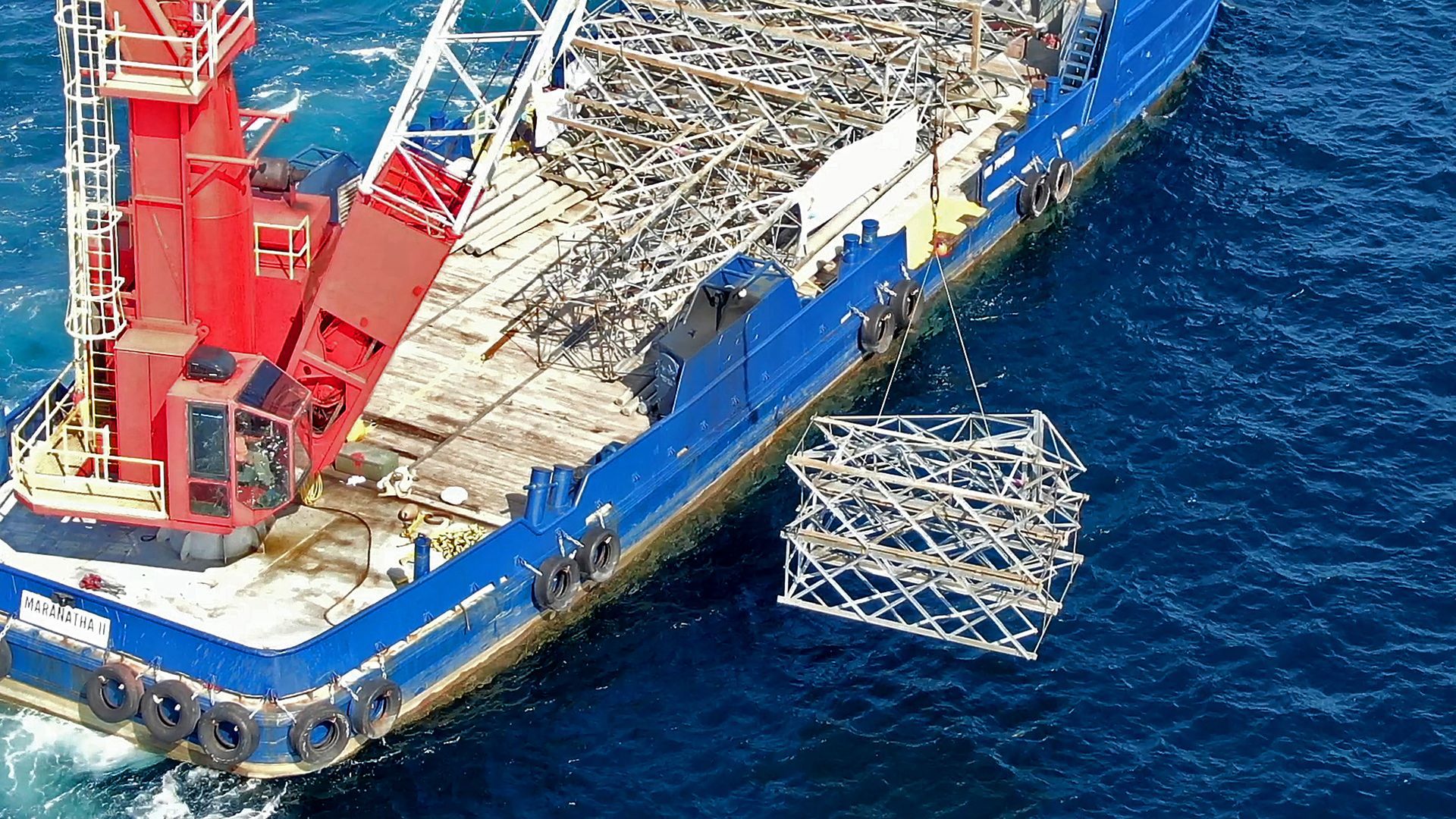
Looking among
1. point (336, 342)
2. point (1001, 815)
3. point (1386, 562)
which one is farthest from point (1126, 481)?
point (336, 342)

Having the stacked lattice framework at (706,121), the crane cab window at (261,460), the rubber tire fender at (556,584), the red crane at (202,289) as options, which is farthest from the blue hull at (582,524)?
the crane cab window at (261,460)

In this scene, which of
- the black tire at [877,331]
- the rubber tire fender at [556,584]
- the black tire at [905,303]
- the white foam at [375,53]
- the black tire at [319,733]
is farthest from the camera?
the white foam at [375,53]

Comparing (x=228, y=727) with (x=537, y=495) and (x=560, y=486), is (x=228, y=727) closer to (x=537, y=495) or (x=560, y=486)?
(x=537, y=495)

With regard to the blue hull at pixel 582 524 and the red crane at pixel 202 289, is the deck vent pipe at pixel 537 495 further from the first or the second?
the red crane at pixel 202 289

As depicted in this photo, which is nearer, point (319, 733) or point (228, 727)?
point (228, 727)

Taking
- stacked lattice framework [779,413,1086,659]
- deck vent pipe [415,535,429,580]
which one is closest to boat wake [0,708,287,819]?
deck vent pipe [415,535,429,580]

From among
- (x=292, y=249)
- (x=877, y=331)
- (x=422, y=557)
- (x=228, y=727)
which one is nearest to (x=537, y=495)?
(x=422, y=557)

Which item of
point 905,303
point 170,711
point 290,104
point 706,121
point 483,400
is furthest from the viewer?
point 290,104
